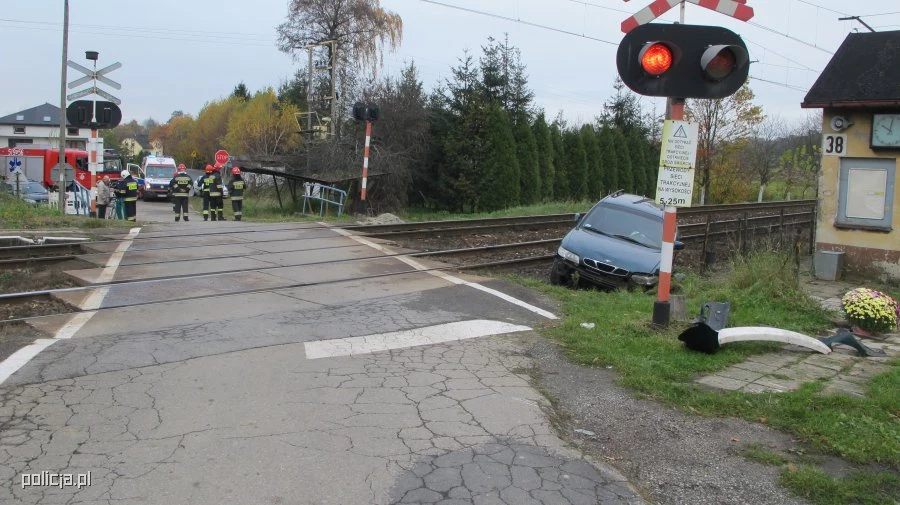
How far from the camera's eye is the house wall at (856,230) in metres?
12.2

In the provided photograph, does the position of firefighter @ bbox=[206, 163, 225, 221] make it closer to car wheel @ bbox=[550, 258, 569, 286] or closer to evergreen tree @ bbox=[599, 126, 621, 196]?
car wheel @ bbox=[550, 258, 569, 286]

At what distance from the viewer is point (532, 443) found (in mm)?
4641

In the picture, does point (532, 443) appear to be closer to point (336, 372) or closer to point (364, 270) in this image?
point (336, 372)

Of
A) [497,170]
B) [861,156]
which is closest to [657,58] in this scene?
[861,156]

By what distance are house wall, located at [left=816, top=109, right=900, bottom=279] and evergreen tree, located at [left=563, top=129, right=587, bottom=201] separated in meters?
27.6

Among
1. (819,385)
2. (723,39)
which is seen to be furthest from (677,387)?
(723,39)

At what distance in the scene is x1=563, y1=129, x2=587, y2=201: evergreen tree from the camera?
4056cm

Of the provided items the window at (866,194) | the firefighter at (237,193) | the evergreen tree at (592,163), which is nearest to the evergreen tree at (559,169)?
the evergreen tree at (592,163)

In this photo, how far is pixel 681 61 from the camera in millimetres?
6961

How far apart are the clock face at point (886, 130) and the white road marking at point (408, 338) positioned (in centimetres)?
793

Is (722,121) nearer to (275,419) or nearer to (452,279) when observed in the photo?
(452,279)

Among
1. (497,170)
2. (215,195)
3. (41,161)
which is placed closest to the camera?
(215,195)

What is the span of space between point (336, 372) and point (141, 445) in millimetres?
1878

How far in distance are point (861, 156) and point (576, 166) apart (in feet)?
93.5
